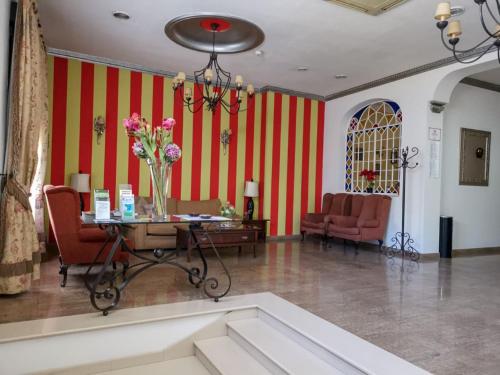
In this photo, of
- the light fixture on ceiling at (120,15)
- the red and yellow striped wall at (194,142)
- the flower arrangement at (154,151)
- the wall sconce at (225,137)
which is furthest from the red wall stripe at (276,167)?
the flower arrangement at (154,151)

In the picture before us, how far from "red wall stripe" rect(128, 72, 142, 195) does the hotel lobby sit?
35 mm

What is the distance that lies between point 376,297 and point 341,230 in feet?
9.67

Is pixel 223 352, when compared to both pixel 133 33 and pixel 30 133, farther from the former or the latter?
pixel 133 33

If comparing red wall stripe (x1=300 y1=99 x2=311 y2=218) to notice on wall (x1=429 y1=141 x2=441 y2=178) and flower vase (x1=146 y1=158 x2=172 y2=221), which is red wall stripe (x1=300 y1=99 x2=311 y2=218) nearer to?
notice on wall (x1=429 y1=141 x2=441 y2=178)

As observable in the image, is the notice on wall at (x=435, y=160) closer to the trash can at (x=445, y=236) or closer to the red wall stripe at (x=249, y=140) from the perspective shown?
the trash can at (x=445, y=236)

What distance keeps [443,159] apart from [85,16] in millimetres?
6150

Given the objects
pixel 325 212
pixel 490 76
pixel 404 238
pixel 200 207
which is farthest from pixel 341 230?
pixel 490 76

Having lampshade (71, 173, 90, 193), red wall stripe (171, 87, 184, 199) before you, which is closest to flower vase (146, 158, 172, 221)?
lampshade (71, 173, 90, 193)

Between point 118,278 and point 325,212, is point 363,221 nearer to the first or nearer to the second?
point 325,212

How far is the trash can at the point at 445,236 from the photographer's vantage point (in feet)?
21.1

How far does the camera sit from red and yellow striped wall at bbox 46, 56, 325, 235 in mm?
6285

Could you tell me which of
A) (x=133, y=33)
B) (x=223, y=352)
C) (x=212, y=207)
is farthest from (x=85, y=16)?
(x=223, y=352)

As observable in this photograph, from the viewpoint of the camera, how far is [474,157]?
280 inches

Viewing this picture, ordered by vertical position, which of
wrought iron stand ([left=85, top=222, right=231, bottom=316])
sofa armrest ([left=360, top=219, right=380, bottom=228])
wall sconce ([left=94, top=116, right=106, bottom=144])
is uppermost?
wall sconce ([left=94, top=116, right=106, bottom=144])
